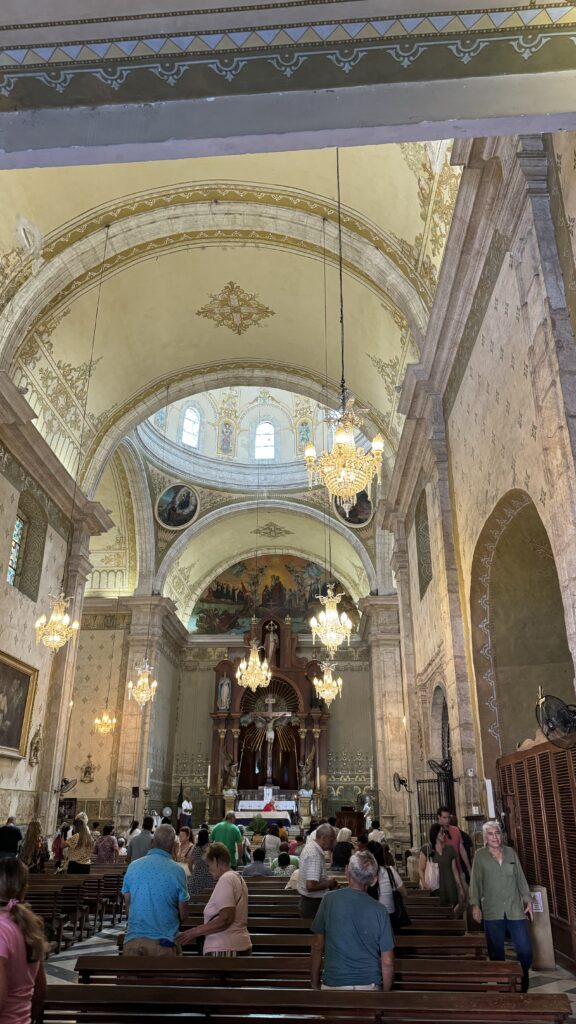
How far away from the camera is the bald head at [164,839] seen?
13.7 ft

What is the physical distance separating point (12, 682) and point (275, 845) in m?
4.82

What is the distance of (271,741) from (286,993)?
860 inches

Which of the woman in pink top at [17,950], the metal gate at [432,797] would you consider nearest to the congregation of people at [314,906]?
the woman in pink top at [17,950]

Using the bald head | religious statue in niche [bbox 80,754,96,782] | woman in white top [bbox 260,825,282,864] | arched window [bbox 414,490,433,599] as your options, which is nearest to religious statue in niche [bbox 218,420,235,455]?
religious statue in niche [bbox 80,754,96,782]

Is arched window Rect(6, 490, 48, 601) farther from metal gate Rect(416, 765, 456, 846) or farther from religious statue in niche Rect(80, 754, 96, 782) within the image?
religious statue in niche Rect(80, 754, 96, 782)

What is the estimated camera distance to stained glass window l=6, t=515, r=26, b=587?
11430mm

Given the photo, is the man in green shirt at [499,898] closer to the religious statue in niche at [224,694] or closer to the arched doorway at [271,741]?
the arched doorway at [271,741]

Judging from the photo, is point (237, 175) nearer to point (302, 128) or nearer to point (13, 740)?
point (302, 128)

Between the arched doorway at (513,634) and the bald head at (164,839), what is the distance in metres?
4.71

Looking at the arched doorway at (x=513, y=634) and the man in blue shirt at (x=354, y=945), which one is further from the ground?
the arched doorway at (x=513, y=634)

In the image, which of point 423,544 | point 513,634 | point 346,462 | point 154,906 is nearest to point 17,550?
point 346,462

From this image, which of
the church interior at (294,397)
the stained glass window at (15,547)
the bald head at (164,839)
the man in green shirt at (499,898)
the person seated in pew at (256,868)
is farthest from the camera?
the stained glass window at (15,547)

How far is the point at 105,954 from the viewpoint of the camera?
231 inches

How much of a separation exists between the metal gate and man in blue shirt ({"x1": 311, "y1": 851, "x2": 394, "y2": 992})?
6205 mm
